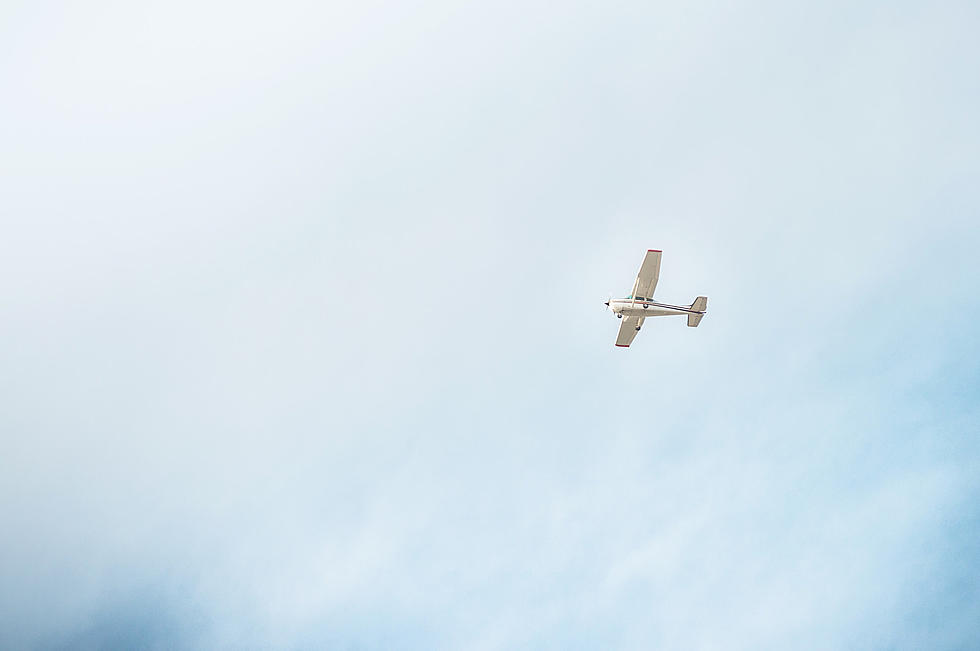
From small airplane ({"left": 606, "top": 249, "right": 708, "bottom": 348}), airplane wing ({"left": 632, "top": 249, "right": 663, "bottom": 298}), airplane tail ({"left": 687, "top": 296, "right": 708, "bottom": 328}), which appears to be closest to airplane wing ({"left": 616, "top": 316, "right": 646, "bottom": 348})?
small airplane ({"left": 606, "top": 249, "right": 708, "bottom": 348})

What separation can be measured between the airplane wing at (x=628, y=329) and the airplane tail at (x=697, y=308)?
6.61 meters

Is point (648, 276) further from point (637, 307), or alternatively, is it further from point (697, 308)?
point (697, 308)

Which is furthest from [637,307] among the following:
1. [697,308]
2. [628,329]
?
[697,308]

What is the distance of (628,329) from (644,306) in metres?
4.04

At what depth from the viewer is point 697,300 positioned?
84.8 m

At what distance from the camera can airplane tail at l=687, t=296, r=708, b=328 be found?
277 ft

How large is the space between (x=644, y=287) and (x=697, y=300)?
9.82m

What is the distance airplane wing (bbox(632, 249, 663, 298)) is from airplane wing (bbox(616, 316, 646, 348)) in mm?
3452

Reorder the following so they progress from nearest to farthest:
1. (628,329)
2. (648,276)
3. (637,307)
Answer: (648,276) < (637,307) < (628,329)

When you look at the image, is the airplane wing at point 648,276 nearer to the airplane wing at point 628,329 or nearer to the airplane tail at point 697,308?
the airplane wing at point 628,329

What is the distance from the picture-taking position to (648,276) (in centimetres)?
7744

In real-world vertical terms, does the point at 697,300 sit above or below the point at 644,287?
above

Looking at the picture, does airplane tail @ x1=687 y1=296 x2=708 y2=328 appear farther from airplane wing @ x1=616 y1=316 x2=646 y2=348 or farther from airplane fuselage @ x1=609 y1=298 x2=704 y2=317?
airplane wing @ x1=616 y1=316 x2=646 y2=348

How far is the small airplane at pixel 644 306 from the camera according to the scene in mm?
76938
